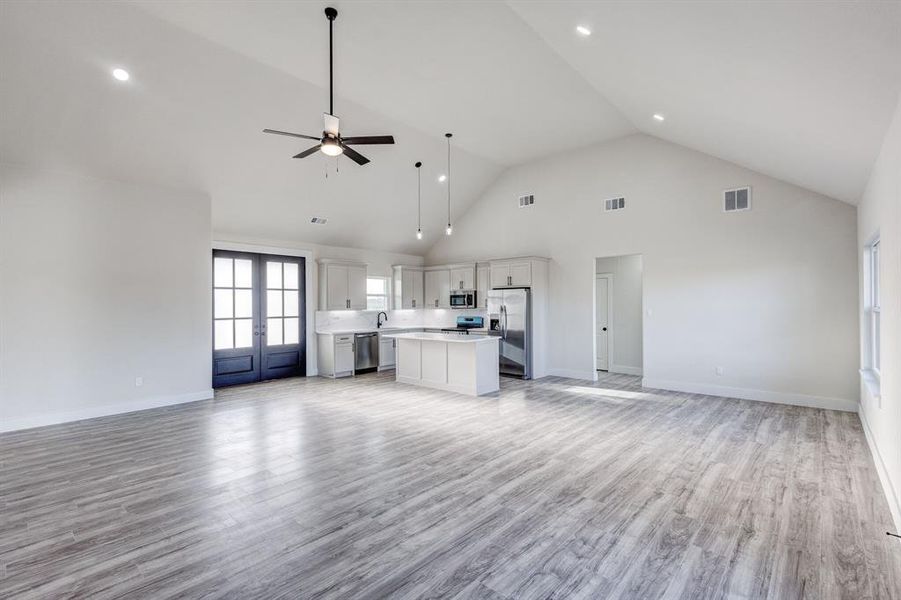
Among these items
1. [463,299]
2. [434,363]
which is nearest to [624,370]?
[463,299]

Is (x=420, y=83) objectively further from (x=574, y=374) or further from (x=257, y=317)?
(x=574, y=374)

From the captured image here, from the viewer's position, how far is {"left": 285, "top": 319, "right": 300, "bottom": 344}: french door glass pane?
8471mm

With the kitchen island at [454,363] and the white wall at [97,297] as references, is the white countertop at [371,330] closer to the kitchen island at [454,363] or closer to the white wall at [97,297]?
the kitchen island at [454,363]

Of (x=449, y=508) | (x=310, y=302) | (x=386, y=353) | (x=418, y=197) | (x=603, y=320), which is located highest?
(x=418, y=197)

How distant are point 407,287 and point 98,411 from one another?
5.98m

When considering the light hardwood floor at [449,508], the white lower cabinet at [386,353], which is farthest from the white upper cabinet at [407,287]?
the light hardwood floor at [449,508]

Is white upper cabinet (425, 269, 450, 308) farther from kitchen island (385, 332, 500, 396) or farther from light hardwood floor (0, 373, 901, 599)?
light hardwood floor (0, 373, 901, 599)

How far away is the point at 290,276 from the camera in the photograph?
8539mm

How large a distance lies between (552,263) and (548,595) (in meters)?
→ 6.84

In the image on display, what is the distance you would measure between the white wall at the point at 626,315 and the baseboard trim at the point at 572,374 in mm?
1289

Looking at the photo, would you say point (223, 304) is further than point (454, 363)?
Yes

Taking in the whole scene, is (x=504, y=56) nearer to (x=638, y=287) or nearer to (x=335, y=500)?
(x=335, y=500)

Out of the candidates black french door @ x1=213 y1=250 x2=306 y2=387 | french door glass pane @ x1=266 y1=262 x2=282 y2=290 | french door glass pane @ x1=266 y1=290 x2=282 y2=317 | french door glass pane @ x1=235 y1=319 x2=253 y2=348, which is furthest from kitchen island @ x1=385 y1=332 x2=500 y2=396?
french door glass pane @ x1=235 y1=319 x2=253 y2=348

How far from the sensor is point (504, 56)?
492cm
